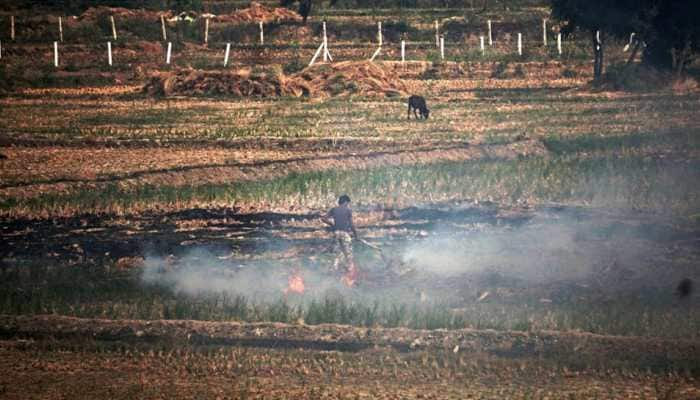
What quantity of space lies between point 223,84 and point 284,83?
2315 mm

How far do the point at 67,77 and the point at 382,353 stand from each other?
3744cm

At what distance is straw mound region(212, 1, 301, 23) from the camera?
214 ft

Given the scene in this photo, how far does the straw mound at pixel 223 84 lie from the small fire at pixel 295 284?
27277 millimetres

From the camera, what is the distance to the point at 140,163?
26094 mm

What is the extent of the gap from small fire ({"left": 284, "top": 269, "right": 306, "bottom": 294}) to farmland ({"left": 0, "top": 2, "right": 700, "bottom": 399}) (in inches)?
3.0

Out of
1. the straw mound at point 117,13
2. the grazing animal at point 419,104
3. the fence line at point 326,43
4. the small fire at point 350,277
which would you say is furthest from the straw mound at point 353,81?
the small fire at point 350,277

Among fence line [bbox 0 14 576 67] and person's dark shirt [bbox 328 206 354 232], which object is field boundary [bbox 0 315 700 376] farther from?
fence line [bbox 0 14 576 67]

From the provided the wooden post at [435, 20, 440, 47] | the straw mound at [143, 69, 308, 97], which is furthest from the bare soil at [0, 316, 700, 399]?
the wooden post at [435, 20, 440, 47]

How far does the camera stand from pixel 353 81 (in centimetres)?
4309

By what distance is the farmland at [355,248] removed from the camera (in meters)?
11.6

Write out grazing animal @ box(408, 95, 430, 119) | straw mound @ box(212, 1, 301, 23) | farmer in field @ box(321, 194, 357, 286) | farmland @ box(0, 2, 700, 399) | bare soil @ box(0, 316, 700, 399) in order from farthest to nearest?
straw mound @ box(212, 1, 301, 23)
grazing animal @ box(408, 95, 430, 119)
farmer in field @ box(321, 194, 357, 286)
farmland @ box(0, 2, 700, 399)
bare soil @ box(0, 316, 700, 399)

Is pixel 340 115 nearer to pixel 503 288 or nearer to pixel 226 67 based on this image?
pixel 226 67

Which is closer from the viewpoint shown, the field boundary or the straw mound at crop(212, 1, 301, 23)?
the field boundary

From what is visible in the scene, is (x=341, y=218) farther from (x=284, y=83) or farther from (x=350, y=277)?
(x=284, y=83)
